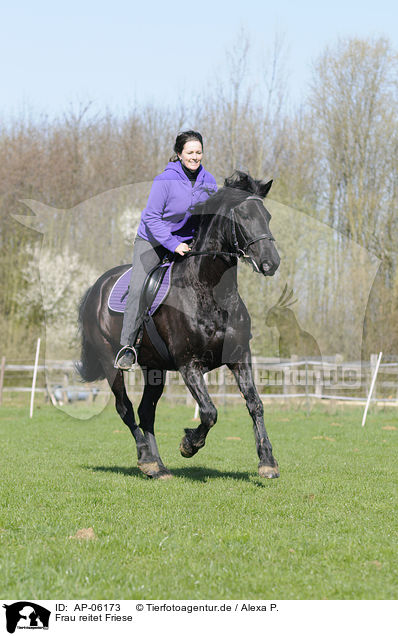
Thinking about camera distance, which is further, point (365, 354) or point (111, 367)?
point (365, 354)

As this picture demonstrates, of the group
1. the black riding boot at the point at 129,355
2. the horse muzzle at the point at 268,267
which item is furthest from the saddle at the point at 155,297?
the horse muzzle at the point at 268,267

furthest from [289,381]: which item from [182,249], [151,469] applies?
[182,249]

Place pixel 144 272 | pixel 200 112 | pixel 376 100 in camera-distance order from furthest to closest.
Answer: pixel 376 100, pixel 200 112, pixel 144 272

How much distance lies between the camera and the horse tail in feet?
29.7

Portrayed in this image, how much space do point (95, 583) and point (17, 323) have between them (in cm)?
2618

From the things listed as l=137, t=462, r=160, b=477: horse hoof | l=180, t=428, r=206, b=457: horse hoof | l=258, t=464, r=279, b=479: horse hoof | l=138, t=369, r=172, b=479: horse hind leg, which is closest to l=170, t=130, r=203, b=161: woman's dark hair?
l=138, t=369, r=172, b=479: horse hind leg

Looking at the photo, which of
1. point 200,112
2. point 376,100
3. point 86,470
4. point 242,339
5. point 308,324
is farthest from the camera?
point 376,100

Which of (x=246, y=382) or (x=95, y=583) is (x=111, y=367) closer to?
(x=246, y=382)

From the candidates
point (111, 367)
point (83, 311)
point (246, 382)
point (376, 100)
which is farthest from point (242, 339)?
point (376, 100)

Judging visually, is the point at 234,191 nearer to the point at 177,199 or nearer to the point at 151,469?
the point at 177,199

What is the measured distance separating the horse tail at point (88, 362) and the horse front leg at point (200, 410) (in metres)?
2.36

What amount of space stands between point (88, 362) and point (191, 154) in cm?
334

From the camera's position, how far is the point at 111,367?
28.3ft
